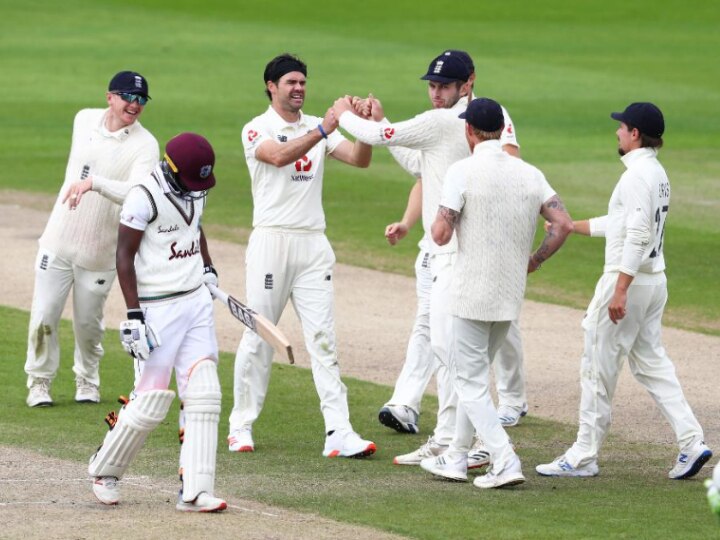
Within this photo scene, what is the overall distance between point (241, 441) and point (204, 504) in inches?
77.7

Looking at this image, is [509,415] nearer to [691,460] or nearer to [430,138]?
[691,460]

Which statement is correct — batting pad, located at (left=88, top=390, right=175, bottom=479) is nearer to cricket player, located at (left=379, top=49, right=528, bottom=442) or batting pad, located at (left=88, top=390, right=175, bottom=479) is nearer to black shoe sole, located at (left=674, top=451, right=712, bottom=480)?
cricket player, located at (left=379, top=49, right=528, bottom=442)

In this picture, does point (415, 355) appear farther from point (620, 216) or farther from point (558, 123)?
point (558, 123)

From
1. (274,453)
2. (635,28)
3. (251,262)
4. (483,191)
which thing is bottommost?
(274,453)

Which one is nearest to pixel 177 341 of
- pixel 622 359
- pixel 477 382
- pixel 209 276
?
pixel 209 276

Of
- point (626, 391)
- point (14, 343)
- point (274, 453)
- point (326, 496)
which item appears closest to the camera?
point (326, 496)

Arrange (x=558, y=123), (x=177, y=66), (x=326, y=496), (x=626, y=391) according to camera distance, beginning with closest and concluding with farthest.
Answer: (x=326, y=496) < (x=626, y=391) < (x=558, y=123) < (x=177, y=66)

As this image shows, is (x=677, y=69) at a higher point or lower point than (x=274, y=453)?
higher

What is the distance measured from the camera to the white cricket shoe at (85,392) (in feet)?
37.5

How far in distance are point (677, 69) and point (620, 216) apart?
104ft

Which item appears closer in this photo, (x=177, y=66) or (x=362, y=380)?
(x=362, y=380)

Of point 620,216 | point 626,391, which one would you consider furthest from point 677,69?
point 620,216

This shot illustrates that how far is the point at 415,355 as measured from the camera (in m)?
10.9

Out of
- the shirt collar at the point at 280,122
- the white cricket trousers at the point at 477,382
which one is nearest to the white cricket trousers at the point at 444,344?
the white cricket trousers at the point at 477,382
